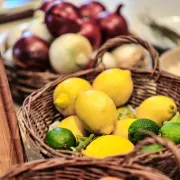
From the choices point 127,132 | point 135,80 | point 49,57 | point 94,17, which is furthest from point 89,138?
point 94,17

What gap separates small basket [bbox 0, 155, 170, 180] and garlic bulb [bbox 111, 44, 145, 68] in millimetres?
491

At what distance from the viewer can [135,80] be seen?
2.79 feet

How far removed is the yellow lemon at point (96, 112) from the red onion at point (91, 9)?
46cm

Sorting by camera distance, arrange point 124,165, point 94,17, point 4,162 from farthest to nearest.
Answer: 1. point 94,17
2. point 4,162
3. point 124,165

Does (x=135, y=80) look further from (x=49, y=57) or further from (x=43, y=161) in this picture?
(x=43, y=161)

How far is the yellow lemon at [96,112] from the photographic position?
67 cm

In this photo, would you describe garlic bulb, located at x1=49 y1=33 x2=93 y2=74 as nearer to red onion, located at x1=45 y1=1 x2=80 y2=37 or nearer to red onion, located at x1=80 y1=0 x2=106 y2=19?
red onion, located at x1=45 y1=1 x2=80 y2=37

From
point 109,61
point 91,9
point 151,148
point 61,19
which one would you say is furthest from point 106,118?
point 91,9

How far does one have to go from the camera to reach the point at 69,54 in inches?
36.9

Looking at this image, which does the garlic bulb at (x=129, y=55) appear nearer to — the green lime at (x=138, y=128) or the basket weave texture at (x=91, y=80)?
the basket weave texture at (x=91, y=80)

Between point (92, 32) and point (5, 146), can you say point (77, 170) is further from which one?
point (92, 32)

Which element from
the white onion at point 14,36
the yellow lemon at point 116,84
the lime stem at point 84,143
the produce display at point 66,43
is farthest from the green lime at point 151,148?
the white onion at point 14,36

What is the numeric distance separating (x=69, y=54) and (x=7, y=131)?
355 millimetres

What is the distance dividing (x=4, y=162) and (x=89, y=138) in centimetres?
13
